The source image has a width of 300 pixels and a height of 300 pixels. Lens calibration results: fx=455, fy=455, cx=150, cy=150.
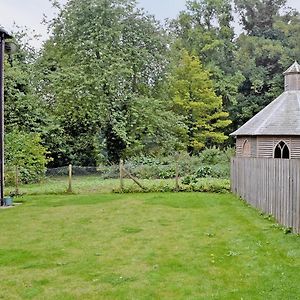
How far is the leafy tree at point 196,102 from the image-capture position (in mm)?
32375

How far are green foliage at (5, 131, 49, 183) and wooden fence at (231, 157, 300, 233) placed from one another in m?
9.64

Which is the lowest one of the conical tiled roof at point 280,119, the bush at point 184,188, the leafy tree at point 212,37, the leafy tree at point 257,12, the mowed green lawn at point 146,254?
the mowed green lawn at point 146,254

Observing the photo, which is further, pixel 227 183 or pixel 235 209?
pixel 227 183

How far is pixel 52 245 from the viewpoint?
8.40 m

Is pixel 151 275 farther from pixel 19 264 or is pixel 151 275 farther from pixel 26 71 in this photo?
pixel 26 71

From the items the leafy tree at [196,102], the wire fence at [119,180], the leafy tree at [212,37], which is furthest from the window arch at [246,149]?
the leafy tree at [212,37]

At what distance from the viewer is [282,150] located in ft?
62.6

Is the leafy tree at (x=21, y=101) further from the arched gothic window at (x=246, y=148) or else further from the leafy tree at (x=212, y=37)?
the leafy tree at (x=212, y=37)

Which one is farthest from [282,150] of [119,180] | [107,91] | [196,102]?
[196,102]

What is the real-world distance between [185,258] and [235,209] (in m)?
5.74

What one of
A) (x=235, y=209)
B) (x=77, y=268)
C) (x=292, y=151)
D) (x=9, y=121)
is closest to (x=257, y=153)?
(x=292, y=151)

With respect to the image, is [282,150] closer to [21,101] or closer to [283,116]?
[283,116]

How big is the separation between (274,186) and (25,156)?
12765 millimetres

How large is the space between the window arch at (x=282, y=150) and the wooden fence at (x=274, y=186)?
14.6 ft
